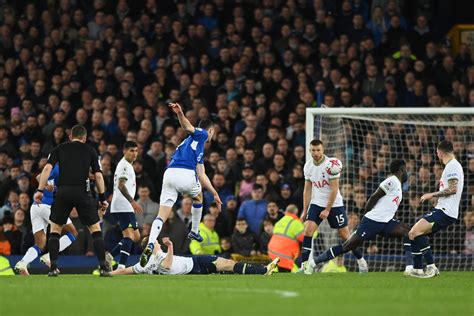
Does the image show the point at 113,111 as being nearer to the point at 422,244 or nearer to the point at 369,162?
the point at 369,162

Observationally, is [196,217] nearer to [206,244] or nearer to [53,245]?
[53,245]

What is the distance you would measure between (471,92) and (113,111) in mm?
7321

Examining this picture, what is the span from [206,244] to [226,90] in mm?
4569

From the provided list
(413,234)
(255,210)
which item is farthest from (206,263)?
(255,210)

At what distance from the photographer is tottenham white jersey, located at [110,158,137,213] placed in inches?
651

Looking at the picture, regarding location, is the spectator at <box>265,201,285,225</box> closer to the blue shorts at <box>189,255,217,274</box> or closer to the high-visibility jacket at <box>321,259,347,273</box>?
the high-visibility jacket at <box>321,259,347,273</box>

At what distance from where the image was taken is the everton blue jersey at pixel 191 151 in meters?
15.3

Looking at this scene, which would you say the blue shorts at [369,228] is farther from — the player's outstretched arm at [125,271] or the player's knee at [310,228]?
the player's outstretched arm at [125,271]

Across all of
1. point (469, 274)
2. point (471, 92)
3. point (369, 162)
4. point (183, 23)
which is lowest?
point (469, 274)

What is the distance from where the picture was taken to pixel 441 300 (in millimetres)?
11133

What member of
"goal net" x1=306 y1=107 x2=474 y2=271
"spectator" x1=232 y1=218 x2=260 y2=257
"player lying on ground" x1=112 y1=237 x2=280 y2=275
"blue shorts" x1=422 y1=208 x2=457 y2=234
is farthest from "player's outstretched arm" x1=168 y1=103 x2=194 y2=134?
"spectator" x1=232 y1=218 x2=260 y2=257

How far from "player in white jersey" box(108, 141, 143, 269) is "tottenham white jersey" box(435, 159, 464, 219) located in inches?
175

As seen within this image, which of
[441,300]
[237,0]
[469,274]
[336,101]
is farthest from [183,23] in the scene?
[441,300]

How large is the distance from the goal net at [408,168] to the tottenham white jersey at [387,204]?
318cm
